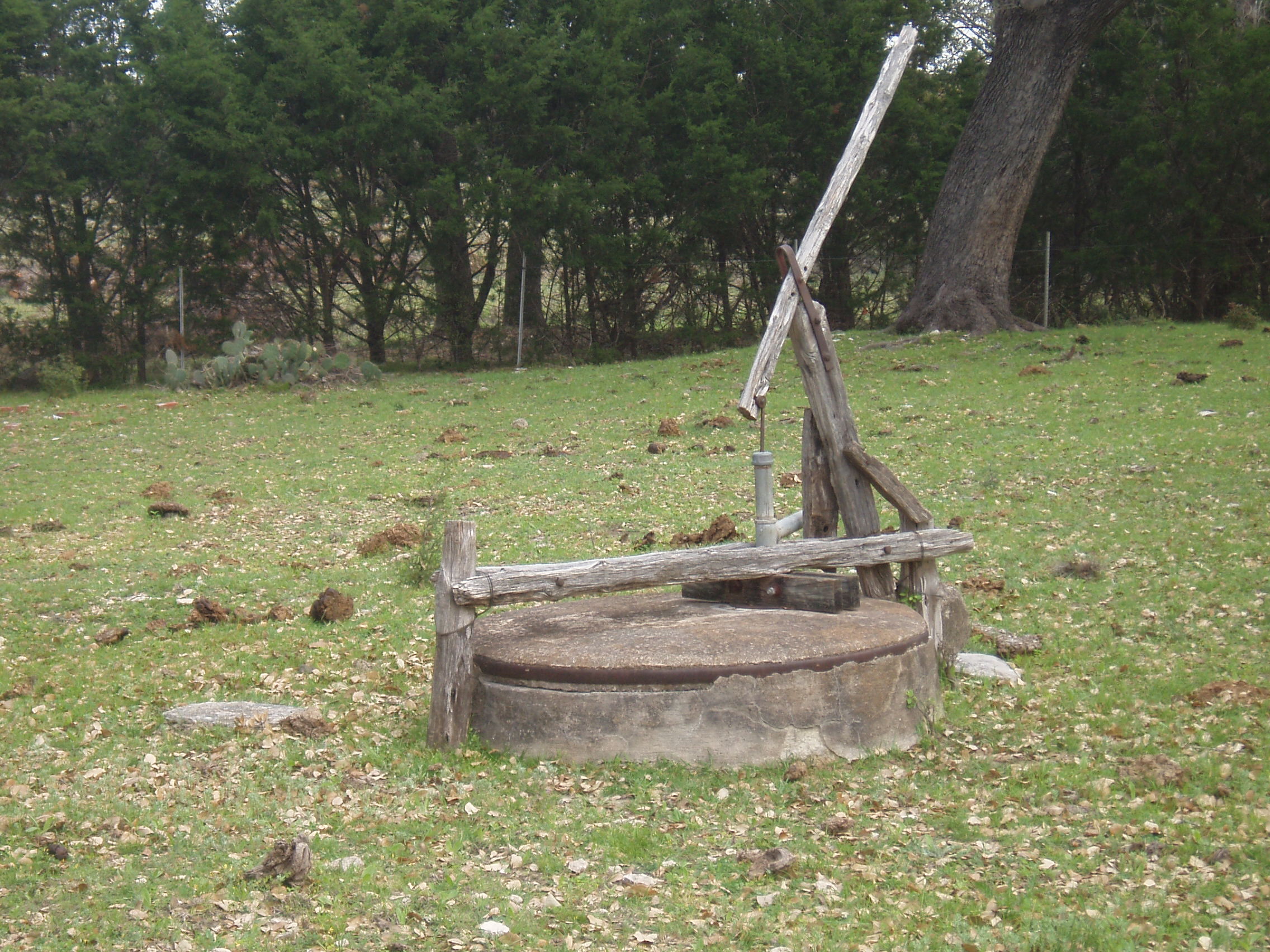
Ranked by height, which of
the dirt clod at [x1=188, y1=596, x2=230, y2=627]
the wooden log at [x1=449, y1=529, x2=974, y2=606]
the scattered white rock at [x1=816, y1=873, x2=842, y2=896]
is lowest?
the scattered white rock at [x1=816, y1=873, x2=842, y2=896]

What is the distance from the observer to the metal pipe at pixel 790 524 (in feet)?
23.7

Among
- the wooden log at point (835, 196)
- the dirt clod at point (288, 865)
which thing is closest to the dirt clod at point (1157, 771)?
the wooden log at point (835, 196)

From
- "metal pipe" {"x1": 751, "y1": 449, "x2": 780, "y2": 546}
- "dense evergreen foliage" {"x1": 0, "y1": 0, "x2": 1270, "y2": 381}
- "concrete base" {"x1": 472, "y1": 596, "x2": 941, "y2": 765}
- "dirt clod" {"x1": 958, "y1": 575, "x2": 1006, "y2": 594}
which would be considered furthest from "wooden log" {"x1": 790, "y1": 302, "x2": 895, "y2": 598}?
"dense evergreen foliage" {"x1": 0, "y1": 0, "x2": 1270, "y2": 381}

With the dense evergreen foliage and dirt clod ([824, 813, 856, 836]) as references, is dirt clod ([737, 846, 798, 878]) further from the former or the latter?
the dense evergreen foliage

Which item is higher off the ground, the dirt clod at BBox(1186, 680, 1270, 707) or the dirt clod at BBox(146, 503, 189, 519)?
the dirt clod at BBox(146, 503, 189, 519)

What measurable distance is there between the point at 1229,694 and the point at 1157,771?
4.13ft

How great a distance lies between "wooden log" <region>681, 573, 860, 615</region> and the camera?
690 cm

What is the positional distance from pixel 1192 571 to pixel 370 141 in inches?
738

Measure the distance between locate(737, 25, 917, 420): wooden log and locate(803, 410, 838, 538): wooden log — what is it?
1.64 ft

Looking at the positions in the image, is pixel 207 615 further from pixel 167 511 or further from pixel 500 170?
pixel 500 170

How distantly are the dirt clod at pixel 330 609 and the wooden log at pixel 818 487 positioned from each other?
3515mm

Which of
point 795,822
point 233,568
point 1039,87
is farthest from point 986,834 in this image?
point 1039,87

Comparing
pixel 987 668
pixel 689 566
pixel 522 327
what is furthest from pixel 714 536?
pixel 522 327

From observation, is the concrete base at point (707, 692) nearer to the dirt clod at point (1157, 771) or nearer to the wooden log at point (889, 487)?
the wooden log at point (889, 487)
